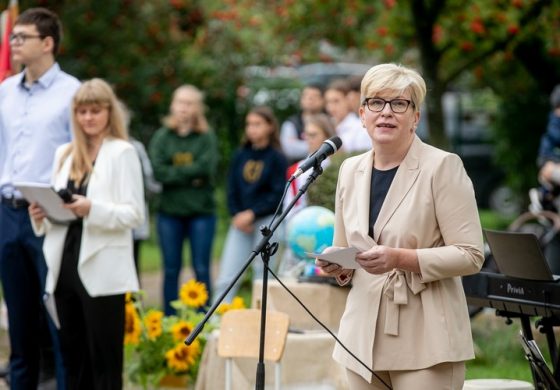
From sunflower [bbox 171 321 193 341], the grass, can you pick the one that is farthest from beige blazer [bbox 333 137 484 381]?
sunflower [bbox 171 321 193 341]

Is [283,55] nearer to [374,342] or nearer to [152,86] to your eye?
[152,86]

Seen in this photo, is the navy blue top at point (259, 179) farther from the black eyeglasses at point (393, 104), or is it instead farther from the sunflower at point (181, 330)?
the black eyeglasses at point (393, 104)

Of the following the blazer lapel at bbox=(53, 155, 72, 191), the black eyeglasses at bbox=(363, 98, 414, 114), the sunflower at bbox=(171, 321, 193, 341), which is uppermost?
the black eyeglasses at bbox=(363, 98, 414, 114)

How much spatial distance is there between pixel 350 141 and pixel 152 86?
643 cm

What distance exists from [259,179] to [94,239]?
3553 mm

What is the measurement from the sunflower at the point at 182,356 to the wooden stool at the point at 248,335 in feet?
3.34

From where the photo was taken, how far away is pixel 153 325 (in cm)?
810

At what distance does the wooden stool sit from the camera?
6691mm

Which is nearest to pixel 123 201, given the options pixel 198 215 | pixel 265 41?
pixel 198 215


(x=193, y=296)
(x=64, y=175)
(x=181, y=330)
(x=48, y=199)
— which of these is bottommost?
(x=181, y=330)

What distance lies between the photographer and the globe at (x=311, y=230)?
24.8 ft

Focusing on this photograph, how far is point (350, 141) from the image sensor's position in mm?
9711

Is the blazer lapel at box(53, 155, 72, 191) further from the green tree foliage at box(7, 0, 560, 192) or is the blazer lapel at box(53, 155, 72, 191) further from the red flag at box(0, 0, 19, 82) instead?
the green tree foliage at box(7, 0, 560, 192)

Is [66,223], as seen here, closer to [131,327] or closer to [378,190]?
[131,327]
